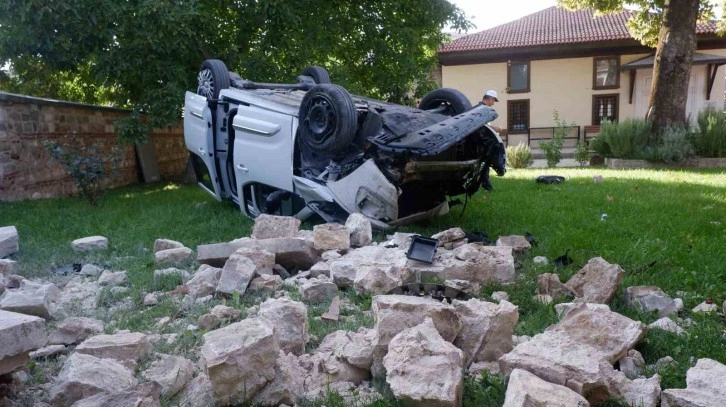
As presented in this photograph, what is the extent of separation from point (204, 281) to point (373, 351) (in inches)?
76.9

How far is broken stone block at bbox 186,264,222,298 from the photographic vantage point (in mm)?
4270

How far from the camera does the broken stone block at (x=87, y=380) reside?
266cm

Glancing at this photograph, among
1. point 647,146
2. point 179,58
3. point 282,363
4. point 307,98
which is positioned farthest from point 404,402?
point 647,146

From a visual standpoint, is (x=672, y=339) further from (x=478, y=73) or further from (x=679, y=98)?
(x=478, y=73)

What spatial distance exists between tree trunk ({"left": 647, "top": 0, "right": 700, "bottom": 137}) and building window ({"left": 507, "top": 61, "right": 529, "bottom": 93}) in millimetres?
11810

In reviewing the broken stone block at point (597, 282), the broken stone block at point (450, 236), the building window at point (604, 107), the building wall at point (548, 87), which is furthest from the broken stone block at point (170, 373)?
the building window at point (604, 107)

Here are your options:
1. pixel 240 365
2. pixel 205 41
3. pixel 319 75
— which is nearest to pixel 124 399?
pixel 240 365

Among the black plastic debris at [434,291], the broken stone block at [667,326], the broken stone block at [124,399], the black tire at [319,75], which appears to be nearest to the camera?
the broken stone block at [124,399]

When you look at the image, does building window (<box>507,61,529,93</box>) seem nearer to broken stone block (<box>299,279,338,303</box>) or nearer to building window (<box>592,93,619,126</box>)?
building window (<box>592,93,619,126</box>)

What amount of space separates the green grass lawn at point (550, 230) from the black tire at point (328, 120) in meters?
Answer: 1.25

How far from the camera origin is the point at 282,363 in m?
2.79

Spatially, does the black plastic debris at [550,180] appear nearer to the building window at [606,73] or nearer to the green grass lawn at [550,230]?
the green grass lawn at [550,230]

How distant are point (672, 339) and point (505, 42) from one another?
24779mm

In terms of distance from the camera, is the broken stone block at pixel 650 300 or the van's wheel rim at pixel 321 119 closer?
the broken stone block at pixel 650 300
